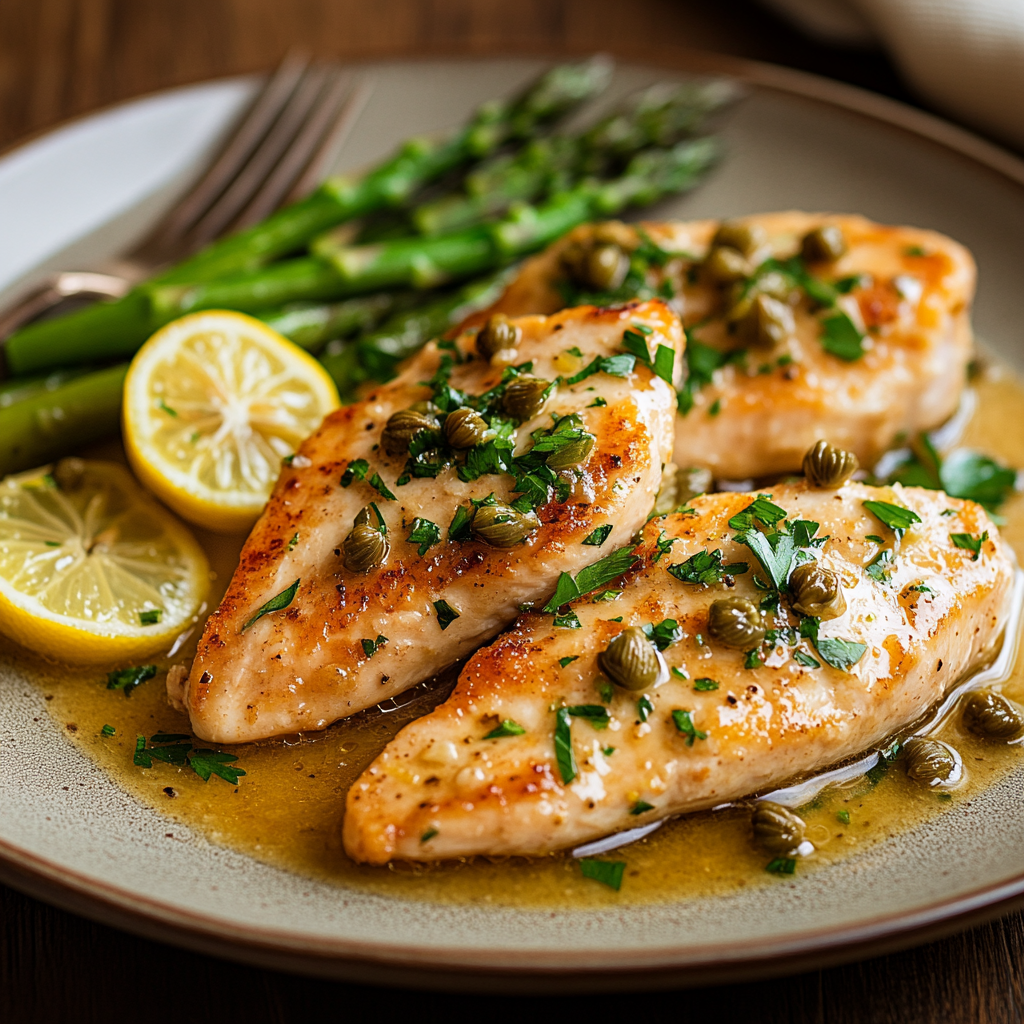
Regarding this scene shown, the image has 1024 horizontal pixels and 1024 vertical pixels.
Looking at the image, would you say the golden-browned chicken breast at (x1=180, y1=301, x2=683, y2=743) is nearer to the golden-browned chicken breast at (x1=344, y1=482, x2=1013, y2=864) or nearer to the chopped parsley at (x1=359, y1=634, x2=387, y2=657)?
the chopped parsley at (x1=359, y1=634, x2=387, y2=657)

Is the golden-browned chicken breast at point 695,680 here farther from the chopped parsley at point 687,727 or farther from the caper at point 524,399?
the caper at point 524,399

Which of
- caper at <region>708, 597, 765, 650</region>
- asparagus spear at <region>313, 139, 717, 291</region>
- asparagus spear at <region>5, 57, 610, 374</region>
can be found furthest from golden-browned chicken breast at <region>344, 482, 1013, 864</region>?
asparagus spear at <region>5, 57, 610, 374</region>

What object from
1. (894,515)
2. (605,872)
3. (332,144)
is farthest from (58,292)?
(894,515)

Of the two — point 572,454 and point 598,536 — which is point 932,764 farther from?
point 572,454

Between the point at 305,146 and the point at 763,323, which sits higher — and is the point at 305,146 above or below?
below

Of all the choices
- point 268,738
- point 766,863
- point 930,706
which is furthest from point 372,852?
point 930,706

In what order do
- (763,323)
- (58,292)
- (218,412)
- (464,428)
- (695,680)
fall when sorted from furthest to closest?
(58,292)
(763,323)
(218,412)
(464,428)
(695,680)

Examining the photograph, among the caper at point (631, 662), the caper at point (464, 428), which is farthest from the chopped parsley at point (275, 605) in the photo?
the caper at point (631, 662)

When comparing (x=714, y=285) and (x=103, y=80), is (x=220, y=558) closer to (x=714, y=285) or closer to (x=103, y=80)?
(x=714, y=285)
